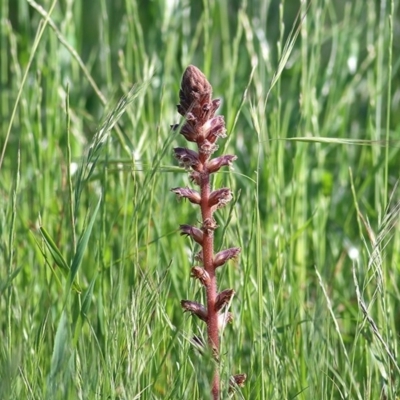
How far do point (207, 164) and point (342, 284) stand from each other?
3.59 feet

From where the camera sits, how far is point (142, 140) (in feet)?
8.01

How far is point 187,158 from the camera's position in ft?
5.16

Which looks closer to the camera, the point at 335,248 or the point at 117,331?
the point at 117,331

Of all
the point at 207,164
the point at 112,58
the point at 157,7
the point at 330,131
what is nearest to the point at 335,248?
the point at 330,131

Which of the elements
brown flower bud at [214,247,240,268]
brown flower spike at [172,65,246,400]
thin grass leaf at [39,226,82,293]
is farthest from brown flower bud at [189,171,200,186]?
thin grass leaf at [39,226,82,293]

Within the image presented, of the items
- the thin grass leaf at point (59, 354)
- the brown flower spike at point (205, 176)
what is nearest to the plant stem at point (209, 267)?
the brown flower spike at point (205, 176)

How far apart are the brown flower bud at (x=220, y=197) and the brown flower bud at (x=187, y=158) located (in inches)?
2.1

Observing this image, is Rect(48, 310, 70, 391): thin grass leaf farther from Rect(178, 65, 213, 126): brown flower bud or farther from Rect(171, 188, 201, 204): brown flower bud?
Rect(178, 65, 213, 126): brown flower bud

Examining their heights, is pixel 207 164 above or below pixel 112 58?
below

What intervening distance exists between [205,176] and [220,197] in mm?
48

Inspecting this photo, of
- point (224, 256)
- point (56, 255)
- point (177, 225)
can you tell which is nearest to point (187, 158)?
point (224, 256)

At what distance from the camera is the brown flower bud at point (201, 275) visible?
1.53m

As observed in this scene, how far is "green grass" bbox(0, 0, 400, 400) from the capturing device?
159 centimetres

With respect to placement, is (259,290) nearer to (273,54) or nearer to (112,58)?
(273,54)
